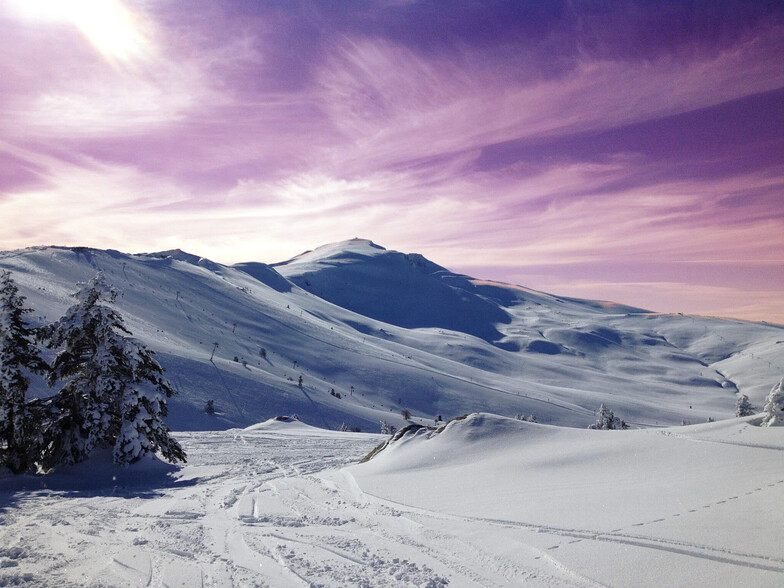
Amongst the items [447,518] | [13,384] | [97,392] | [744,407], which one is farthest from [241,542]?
[744,407]

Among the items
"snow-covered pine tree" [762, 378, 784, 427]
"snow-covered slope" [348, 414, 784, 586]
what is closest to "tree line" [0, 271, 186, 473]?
"snow-covered slope" [348, 414, 784, 586]

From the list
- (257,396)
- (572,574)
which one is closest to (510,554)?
(572,574)

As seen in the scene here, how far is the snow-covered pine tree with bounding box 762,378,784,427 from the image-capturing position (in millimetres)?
15680

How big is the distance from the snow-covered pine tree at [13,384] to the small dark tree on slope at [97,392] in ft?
2.50

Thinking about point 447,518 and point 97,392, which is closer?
point 447,518

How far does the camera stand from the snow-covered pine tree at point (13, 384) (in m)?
15.3

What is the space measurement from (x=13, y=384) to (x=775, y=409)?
25.6 m

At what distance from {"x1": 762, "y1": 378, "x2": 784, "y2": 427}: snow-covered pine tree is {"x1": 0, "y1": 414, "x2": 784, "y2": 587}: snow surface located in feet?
2.28

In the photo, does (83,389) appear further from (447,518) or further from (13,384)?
(447,518)

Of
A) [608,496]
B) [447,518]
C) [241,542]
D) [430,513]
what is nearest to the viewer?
[241,542]

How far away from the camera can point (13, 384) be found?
15367 mm

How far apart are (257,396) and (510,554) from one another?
7145 centimetres

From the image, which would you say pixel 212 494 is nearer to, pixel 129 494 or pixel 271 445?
pixel 129 494

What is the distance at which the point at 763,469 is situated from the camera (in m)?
10.5
